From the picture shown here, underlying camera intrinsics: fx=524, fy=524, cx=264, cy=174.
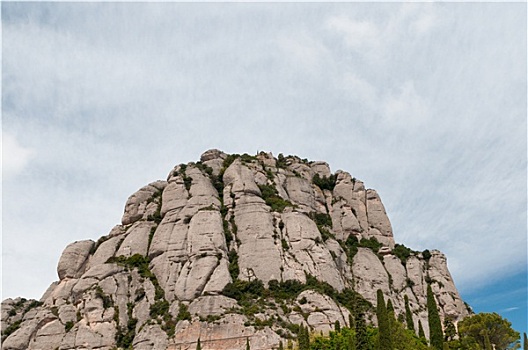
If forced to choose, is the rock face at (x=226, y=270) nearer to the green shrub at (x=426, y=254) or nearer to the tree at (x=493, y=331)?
the green shrub at (x=426, y=254)

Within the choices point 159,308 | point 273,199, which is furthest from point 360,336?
point 273,199

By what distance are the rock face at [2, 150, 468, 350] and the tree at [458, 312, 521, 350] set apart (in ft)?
67.0

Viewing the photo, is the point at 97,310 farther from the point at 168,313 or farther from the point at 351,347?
the point at 351,347

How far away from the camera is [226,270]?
95.8 m

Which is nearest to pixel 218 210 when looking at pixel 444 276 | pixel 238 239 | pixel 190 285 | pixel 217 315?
pixel 238 239

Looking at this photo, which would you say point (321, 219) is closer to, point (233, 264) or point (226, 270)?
point (233, 264)

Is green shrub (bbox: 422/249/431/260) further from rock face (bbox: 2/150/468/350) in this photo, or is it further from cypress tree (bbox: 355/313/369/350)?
cypress tree (bbox: 355/313/369/350)

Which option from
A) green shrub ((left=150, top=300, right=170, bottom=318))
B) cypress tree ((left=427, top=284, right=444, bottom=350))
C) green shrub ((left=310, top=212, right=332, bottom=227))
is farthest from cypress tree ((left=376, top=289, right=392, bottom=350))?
green shrub ((left=310, top=212, right=332, bottom=227))

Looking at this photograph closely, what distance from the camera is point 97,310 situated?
9081 centimetres

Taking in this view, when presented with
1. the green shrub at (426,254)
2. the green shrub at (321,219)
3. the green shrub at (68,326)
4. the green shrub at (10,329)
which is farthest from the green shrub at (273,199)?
the green shrub at (10,329)

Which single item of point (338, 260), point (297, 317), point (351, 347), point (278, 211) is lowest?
point (351, 347)

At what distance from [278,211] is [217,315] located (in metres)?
A: 31.6

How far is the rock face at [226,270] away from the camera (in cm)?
8600

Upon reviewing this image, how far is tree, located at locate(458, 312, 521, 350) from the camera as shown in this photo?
75438 mm
